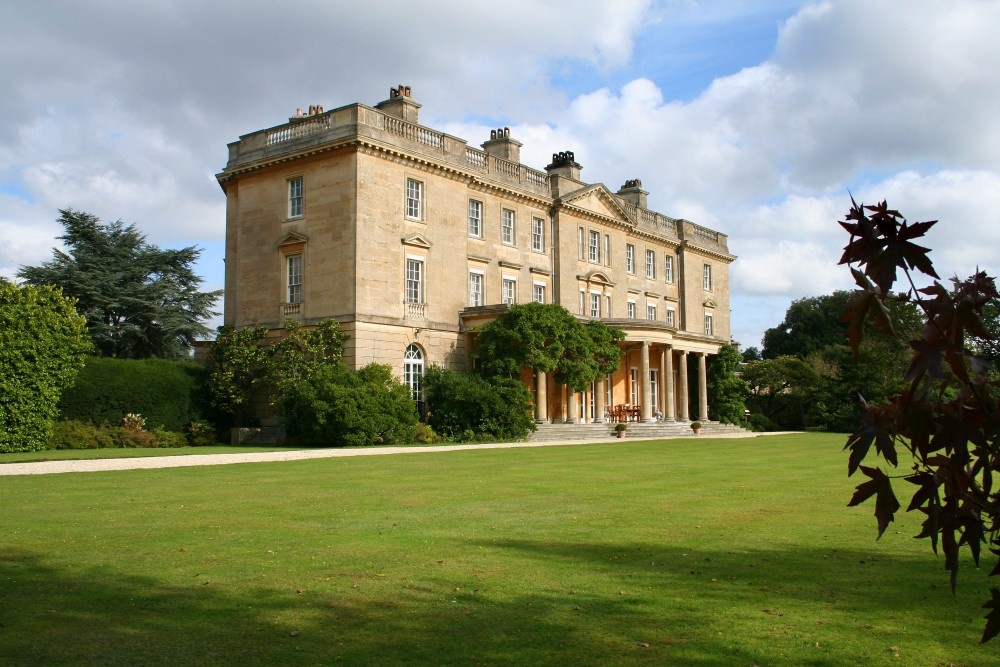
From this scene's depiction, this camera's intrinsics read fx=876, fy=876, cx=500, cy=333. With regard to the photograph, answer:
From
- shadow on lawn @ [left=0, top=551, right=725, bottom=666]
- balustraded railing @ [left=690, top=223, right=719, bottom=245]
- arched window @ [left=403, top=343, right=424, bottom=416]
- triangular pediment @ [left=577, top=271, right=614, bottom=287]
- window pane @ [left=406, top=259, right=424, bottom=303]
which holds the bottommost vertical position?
shadow on lawn @ [left=0, top=551, right=725, bottom=666]

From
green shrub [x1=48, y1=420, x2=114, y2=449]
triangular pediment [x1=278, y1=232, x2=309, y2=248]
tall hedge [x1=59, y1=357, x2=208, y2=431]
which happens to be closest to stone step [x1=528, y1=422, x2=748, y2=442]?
triangular pediment [x1=278, y1=232, x2=309, y2=248]

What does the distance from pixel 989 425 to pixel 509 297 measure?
35.1 metres

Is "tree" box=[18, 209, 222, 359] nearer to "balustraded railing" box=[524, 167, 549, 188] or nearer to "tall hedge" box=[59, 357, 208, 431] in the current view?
"tall hedge" box=[59, 357, 208, 431]

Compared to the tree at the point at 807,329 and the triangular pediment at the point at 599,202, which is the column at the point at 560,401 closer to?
the triangular pediment at the point at 599,202

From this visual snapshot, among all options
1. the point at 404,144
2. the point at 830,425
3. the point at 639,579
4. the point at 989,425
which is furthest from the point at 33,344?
the point at 830,425

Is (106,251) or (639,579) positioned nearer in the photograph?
(639,579)

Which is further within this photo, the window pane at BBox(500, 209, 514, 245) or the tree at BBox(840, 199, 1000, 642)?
the window pane at BBox(500, 209, 514, 245)

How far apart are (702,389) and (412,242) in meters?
19.7

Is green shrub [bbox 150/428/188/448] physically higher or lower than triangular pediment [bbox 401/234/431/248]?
lower

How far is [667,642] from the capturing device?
506 centimetres

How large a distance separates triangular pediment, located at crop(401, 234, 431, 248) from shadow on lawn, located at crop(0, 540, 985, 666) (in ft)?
85.5

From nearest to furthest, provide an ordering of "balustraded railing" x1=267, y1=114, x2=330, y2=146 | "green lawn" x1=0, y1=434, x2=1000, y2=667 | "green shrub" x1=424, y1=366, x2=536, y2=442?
"green lawn" x1=0, y1=434, x2=1000, y2=667
"green shrub" x1=424, y1=366, x2=536, y2=442
"balustraded railing" x1=267, y1=114, x2=330, y2=146

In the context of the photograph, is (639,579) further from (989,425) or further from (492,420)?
(492,420)

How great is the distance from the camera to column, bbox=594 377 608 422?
1534 inches
